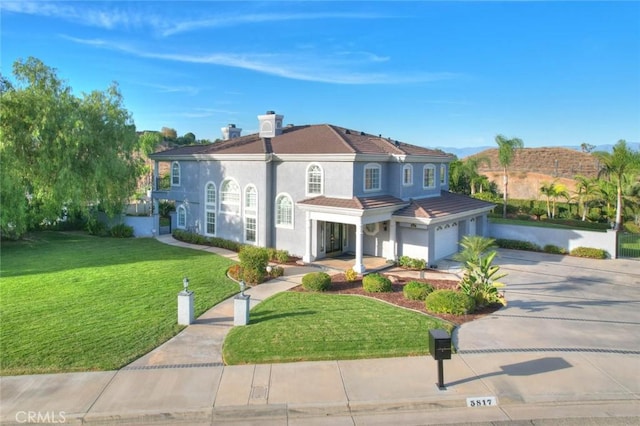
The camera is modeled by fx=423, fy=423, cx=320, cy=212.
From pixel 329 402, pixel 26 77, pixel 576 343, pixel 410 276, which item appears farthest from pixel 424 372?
pixel 26 77

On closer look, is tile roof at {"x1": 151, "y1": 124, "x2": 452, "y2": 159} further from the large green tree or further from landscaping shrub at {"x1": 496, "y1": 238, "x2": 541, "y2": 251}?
landscaping shrub at {"x1": 496, "y1": 238, "x2": 541, "y2": 251}

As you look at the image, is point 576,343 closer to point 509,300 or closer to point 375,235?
point 509,300

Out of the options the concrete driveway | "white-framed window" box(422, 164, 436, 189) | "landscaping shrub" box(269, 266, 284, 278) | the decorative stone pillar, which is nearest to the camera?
the concrete driveway

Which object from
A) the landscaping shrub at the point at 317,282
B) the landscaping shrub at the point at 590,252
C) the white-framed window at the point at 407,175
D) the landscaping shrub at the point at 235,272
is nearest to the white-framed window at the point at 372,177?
the white-framed window at the point at 407,175

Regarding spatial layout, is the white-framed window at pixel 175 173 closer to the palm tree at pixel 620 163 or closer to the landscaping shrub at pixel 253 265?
the landscaping shrub at pixel 253 265

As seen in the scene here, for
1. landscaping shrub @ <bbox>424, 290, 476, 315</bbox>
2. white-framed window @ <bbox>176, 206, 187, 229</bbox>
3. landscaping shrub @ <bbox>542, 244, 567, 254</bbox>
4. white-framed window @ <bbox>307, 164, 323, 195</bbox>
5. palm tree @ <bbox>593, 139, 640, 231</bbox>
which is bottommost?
landscaping shrub @ <bbox>424, 290, 476, 315</bbox>

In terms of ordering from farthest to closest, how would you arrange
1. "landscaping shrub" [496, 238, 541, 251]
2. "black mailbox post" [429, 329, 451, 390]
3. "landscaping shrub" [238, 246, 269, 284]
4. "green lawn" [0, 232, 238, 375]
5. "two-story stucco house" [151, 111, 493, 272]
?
"landscaping shrub" [496, 238, 541, 251] → "two-story stucco house" [151, 111, 493, 272] → "landscaping shrub" [238, 246, 269, 284] → "green lawn" [0, 232, 238, 375] → "black mailbox post" [429, 329, 451, 390]

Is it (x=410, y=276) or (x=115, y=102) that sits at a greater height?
(x=115, y=102)

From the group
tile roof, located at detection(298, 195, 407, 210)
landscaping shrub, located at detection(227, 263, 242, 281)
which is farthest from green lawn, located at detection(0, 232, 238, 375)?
tile roof, located at detection(298, 195, 407, 210)
